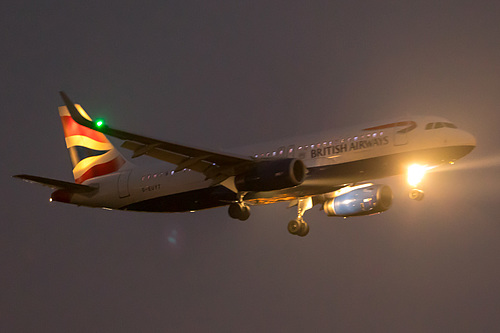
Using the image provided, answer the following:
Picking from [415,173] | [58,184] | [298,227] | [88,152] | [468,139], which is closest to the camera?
[468,139]

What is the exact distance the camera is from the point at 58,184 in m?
37.2

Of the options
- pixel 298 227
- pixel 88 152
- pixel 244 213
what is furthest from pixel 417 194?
pixel 88 152

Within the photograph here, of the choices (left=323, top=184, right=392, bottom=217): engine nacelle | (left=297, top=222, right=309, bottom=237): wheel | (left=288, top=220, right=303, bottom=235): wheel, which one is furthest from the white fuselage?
(left=297, top=222, right=309, bottom=237): wheel

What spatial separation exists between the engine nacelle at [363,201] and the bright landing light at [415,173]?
288 centimetres

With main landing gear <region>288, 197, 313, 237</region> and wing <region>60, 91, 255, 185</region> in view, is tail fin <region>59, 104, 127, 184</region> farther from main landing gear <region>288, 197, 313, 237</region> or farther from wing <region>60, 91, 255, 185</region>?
main landing gear <region>288, 197, 313, 237</region>

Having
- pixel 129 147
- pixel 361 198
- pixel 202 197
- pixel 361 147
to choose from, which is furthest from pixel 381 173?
pixel 129 147

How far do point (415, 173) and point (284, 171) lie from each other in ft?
20.9

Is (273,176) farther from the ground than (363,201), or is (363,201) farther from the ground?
(363,201)

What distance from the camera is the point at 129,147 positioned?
101 ft

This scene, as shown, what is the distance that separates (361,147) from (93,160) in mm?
18043

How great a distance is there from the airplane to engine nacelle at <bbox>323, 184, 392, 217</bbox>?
0.05m

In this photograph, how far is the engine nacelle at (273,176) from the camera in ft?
101

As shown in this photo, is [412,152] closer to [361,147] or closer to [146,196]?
[361,147]

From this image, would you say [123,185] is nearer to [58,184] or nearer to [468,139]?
[58,184]
